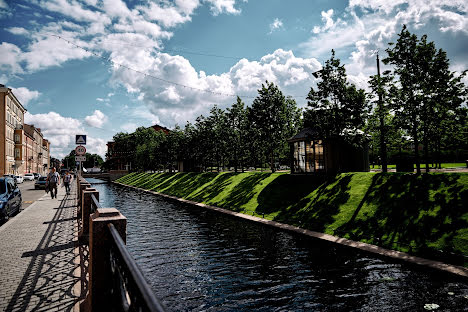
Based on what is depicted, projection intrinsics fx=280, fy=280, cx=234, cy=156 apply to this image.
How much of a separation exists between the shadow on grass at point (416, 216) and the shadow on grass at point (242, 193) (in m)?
8.59

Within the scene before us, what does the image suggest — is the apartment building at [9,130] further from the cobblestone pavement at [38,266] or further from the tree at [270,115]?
the cobblestone pavement at [38,266]

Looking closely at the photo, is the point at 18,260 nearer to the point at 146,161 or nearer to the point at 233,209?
the point at 233,209

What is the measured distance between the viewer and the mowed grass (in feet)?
33.8

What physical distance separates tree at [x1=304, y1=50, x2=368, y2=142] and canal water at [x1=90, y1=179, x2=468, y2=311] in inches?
432

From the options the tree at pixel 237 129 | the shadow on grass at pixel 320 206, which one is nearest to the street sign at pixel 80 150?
the shadow on grass at pixel 320 206

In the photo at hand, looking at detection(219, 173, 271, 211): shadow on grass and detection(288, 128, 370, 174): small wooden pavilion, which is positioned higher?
detection(288, 128, 370, 174): small wooden pavilion

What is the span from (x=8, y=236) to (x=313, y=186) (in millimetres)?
17246

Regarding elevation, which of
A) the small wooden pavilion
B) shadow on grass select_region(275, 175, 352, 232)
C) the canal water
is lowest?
the canal water

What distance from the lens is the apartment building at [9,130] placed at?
5797cm

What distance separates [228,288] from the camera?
740 centimetres

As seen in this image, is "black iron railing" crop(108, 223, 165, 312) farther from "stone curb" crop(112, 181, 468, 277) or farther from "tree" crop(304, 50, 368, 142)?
"tree" crop(304, 50, 368, 142)

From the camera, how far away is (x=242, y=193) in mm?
23234

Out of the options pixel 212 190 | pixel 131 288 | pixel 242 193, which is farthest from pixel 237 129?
pixel 131 288

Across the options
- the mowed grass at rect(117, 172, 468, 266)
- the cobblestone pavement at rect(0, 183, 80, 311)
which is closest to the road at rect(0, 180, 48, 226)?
the cobblestone pavement at rect(0, 183, 80, 311)
